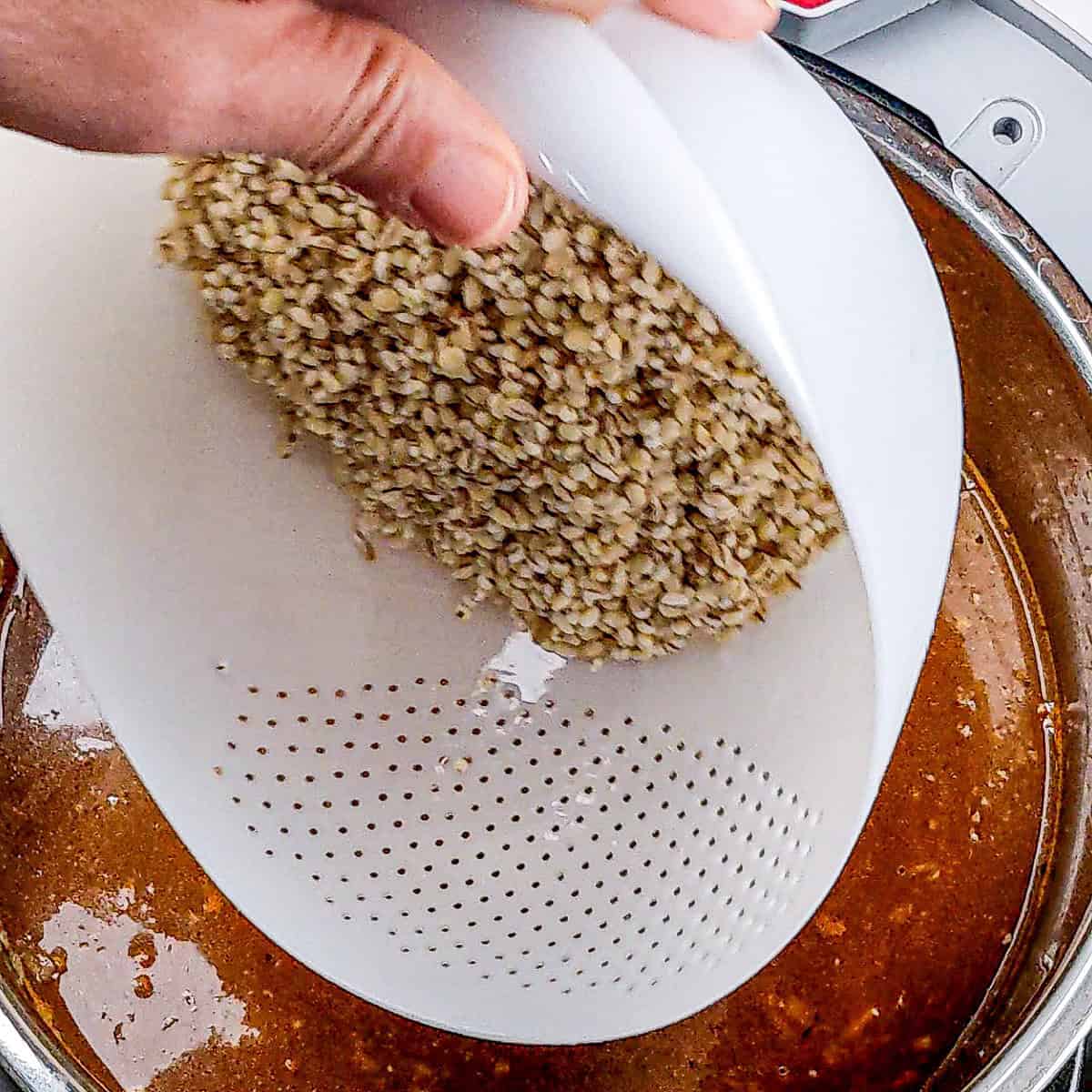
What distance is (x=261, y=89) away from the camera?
464mm

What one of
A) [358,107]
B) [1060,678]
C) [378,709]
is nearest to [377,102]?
[358,107]

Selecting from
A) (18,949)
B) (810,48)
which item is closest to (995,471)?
(810,48)

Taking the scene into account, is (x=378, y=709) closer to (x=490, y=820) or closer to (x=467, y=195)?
(x=490, y=820)

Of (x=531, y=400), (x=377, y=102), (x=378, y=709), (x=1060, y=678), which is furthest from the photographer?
(x=1060, y=678)

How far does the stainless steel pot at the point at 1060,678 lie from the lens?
77 cm

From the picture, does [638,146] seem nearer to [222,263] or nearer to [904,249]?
[904,249]

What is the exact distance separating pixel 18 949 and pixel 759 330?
0.82 m

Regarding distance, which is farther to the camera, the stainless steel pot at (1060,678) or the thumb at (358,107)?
the stainless steel pot at (1060,678)

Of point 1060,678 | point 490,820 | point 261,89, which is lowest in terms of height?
point 490,820

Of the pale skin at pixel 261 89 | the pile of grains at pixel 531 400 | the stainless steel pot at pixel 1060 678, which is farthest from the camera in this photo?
the stainless steel pot at pixel 1060 678

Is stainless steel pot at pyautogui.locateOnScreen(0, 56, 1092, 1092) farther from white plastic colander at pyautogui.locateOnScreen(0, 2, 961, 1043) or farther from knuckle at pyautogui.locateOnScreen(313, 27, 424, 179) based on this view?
knuckle at pyautogui.locateOnScreen(313, 27, 424, 179)

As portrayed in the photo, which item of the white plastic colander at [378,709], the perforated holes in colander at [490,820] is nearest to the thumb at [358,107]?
the white plastic colander at [378,709]

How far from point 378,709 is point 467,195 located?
43 centimetres

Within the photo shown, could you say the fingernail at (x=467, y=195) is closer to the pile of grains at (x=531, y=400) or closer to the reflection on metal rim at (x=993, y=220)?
the pile of grains at (x=531, y=400)
